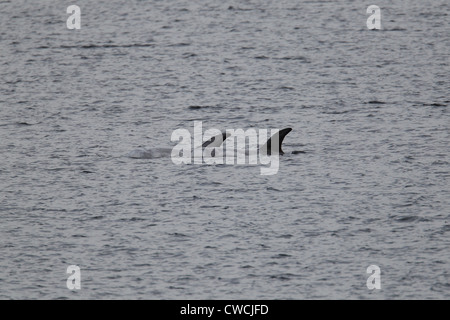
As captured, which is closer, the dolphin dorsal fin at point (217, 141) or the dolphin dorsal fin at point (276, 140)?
the dolphin dorsal fin at point (276, 140)

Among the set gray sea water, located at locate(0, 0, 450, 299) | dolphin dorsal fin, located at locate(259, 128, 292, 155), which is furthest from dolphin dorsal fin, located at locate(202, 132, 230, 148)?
gray sea water, located at locate(0, 0, 450, 299)

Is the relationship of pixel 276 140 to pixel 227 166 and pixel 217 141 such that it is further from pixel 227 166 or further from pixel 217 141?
pixel 217 141

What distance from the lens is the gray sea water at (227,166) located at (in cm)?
1820

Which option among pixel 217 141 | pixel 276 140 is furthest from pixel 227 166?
pixel 276 140

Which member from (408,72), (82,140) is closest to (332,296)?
(82,140)

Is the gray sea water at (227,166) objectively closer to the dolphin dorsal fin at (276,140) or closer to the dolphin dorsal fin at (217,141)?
the dolphin dorsal fin at (276,140)

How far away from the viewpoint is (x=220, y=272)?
59.4ft

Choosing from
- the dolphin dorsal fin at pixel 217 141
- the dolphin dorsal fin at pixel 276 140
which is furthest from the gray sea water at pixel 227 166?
the dolphin dorsal fin at pixel 217 141

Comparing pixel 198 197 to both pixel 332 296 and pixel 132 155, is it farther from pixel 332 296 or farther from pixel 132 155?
pixel 332 296

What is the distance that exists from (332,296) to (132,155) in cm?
1103

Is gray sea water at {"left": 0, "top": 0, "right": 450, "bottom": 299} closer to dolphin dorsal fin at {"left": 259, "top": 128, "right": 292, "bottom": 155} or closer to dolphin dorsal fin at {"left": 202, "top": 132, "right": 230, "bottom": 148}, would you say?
dolphin dorsal fin at {"left": 259, "top": 128, "right": 292, "bottom": 155}

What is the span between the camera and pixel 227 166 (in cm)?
2561

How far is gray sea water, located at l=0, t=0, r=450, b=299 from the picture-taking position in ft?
59.7

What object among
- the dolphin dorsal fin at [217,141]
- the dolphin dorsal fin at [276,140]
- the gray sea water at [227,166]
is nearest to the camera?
the gray sea water at [227,166]
